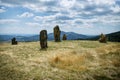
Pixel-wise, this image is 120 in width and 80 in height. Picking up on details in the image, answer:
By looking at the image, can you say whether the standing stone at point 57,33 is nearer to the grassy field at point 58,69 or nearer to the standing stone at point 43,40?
the standing stone at point 43,40

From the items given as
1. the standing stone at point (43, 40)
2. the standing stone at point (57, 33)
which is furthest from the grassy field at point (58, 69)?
the standing stone at point (57, 33)

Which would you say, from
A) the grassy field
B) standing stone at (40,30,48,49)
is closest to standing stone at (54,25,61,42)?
standing stone at (40,30,48,49)

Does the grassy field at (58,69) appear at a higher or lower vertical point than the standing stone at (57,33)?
lower

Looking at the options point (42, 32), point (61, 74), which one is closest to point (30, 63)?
point (61, 74)

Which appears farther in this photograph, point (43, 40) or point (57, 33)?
point (57, 33)

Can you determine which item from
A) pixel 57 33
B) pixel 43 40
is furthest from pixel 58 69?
pixel 57 33

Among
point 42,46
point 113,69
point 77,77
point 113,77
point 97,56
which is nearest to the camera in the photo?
point 77,77

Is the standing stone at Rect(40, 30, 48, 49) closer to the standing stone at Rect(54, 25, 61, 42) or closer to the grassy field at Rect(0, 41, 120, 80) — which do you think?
the grassy field at Rect(0, 41, 120, 80)

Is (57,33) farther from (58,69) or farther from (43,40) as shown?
(58,69)

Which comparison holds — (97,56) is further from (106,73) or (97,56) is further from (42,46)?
(42,46)

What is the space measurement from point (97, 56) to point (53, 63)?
839 centimetres

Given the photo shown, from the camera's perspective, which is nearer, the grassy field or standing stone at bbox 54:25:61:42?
the grassy field

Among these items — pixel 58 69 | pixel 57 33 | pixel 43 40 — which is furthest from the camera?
pixel 57 33

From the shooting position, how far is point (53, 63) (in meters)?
22.2
